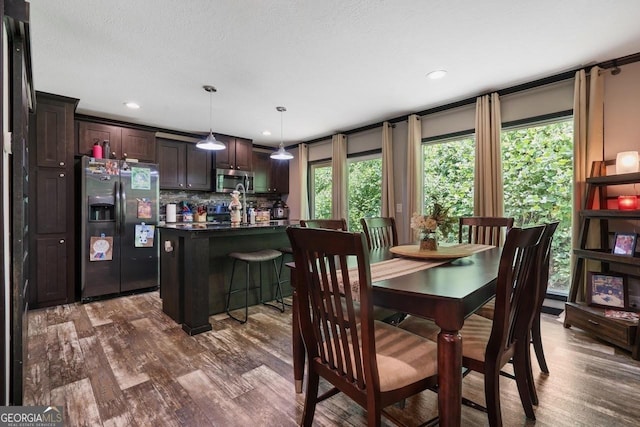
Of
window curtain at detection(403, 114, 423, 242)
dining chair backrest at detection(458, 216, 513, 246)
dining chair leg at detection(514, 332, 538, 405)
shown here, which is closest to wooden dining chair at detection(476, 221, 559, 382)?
dining chair leg at detection(514, 332, 538, 405)

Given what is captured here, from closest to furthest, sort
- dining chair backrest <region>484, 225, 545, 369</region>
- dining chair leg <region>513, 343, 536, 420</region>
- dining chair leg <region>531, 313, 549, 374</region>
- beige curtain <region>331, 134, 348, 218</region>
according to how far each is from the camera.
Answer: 1. dining chair backrest <region>484, 225, 545, 369</region>
2. dining chair leg <region>513, 343, 536, 420</region>
3. dining chair leg <region>531, 313, 549, 374</region>
4. beige curtain <region>331, 134, 348, 218</region>

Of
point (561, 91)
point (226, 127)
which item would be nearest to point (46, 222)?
point (226, 127)

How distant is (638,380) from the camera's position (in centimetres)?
193

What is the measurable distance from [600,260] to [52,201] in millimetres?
5594

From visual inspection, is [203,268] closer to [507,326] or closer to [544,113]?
[507,326]

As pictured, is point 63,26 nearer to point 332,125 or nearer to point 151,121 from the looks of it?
point 151,121

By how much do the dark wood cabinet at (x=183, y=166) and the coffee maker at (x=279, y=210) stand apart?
147 centimetres

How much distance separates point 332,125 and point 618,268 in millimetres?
3758

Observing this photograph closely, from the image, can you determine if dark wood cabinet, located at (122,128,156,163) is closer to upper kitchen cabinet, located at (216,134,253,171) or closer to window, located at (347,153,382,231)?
upper kitchen cabinet, located at (216,134,253,171)

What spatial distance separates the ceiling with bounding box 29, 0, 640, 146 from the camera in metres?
1.98

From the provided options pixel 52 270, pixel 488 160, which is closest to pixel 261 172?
pixel 52 270

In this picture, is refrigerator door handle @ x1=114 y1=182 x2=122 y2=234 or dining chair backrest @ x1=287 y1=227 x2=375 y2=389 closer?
dining chair backrest @ x1=287 y1=227 x2=375 y2=389

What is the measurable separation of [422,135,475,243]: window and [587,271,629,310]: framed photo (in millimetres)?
1299

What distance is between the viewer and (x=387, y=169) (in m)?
4.39
